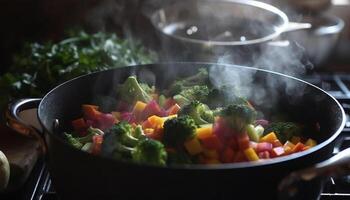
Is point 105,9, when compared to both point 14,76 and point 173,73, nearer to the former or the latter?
point 14,76

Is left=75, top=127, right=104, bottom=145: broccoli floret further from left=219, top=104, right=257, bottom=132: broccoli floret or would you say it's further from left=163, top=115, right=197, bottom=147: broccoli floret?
left=219, top=104, right=257, bottom=132: broccoli floret

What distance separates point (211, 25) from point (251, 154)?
1.13 meters

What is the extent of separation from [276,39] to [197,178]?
1019 mm

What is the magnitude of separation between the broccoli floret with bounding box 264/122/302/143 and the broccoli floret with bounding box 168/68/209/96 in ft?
0.84

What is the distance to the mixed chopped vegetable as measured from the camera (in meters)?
1.04

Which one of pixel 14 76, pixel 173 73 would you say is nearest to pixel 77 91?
pixel 173 73

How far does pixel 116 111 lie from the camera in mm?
1397

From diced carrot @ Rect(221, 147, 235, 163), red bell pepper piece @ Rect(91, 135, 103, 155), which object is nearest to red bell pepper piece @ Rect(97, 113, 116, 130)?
red bell pepper piece @ Rect(91, 135, 103, 155)

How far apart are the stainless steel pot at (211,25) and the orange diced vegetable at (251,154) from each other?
0.74m

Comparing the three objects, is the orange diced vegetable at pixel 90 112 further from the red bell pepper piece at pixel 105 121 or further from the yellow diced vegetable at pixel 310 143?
the yellow diced vegetable at pixel 310 143

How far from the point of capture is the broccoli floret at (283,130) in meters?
1.22

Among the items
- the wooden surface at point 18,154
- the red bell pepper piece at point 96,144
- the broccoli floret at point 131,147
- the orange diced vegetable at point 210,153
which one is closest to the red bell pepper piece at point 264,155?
the orange diced vegetable at point 210,153

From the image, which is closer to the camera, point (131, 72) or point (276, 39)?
point (131, 72)

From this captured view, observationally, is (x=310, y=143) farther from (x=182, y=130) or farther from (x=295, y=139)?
(x=182, y=130)
